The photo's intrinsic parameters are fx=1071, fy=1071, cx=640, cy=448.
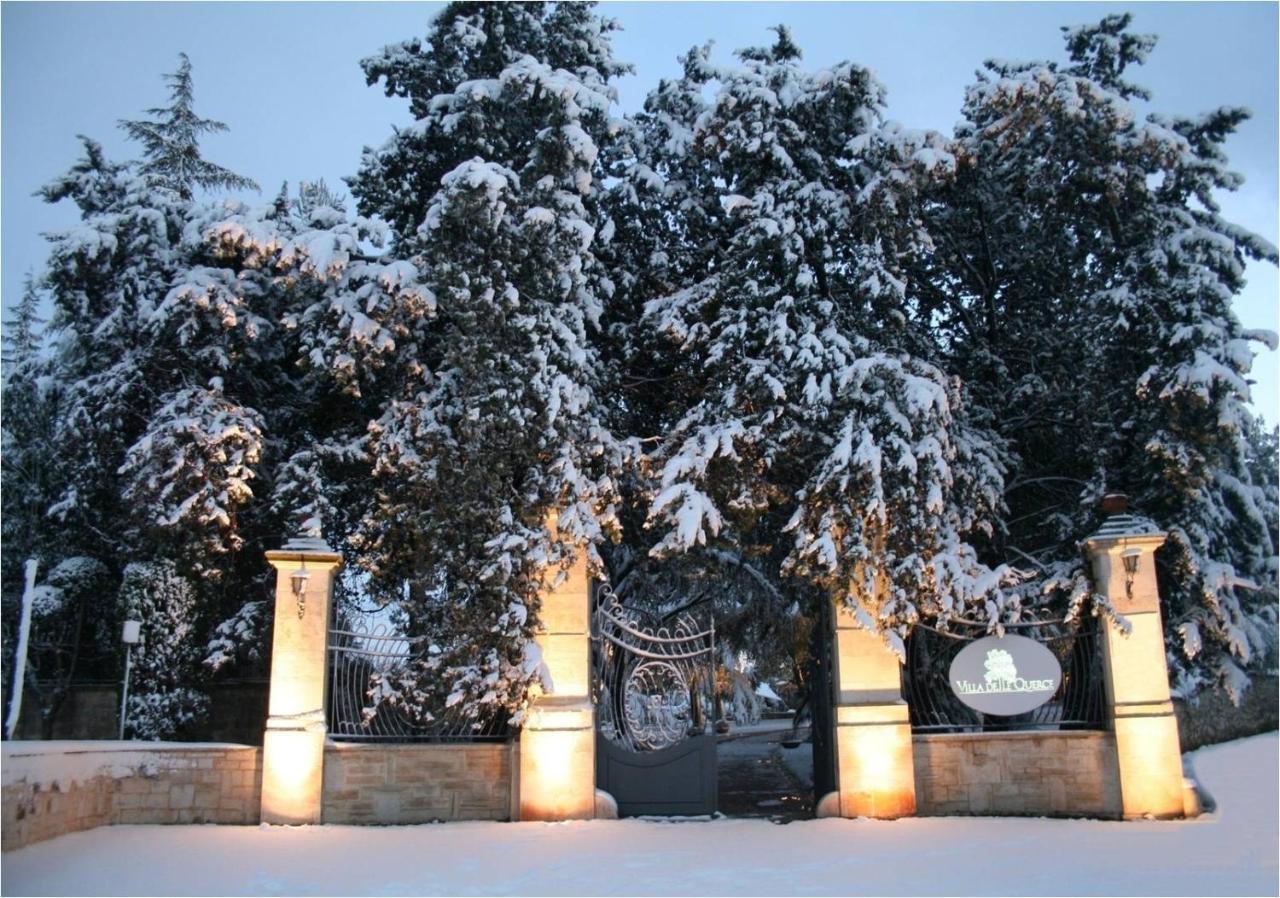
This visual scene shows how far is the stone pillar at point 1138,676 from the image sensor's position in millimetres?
9758

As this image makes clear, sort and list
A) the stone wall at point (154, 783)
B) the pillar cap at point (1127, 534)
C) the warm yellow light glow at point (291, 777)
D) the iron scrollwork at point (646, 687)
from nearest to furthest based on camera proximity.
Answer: the stone wall at point (154, 783)
the warm yellow light glow at point (291, 777)
the pillar cap at point (1127, 534)
the iron scrollwork at point (646, 687)

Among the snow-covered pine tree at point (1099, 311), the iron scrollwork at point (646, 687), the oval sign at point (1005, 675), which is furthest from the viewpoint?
the snow-covered pine tree at point (1099, 311)

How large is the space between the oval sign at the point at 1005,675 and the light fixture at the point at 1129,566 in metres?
0.93

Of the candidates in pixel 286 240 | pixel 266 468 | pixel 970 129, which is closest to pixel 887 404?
pixel 970 129

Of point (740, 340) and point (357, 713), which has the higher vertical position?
point (740, 340)

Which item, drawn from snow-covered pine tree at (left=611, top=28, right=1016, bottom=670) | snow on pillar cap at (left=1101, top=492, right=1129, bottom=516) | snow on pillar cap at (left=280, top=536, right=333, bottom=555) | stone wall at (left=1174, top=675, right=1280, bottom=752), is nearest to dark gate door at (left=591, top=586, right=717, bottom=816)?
snow-covered pine tree at (left=611, top=28, right=1016, bottom=670)

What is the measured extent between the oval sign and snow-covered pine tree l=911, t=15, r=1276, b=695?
0.83 meters

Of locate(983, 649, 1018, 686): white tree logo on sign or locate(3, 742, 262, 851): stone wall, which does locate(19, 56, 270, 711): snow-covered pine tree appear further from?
locate(983, 649, 1018, 686): white tree logo on sign

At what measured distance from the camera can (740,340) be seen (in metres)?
11.4

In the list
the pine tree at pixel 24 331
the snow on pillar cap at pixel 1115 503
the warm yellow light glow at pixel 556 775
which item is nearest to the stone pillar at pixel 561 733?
the warm yellow light glow at pixel 556 775

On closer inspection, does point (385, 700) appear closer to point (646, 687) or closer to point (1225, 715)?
point (646, 687)

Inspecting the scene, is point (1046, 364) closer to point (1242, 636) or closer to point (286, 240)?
point (1242, 636)

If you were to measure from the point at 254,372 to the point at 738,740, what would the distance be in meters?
17.3

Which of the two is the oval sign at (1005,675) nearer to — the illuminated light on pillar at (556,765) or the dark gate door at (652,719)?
the dark gate door at (652,719)
